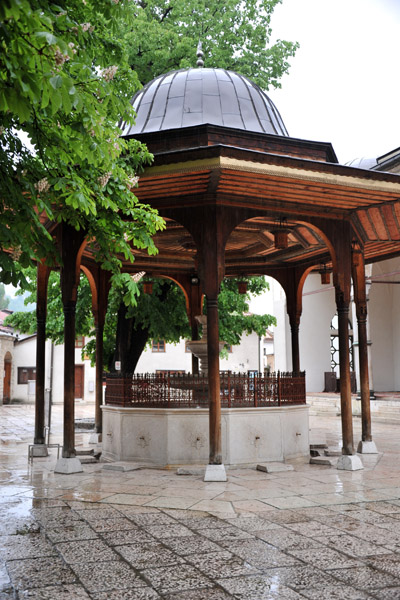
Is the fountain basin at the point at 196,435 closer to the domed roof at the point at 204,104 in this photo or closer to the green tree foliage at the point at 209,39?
the domed roof at the point at 204,104

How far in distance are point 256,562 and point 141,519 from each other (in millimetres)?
1813

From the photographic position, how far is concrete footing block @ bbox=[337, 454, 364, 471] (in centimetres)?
895

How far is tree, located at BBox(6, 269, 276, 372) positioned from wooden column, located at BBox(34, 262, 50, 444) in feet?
10.2

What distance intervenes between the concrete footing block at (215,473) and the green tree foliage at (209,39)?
471 inches

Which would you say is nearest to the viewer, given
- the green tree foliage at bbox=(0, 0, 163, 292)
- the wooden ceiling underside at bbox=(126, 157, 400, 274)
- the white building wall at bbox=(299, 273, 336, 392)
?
the green tree foliage at bbox=(0, 0, 163, 292)

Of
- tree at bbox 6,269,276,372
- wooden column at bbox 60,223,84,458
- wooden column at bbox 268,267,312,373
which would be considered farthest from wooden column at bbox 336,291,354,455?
tree at bbox 6,269,276,372

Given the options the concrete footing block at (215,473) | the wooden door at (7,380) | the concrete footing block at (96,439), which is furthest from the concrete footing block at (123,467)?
the wooden door at (7,380)

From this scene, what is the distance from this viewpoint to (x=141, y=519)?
5973 mm

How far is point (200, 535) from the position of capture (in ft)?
Result: 17.5

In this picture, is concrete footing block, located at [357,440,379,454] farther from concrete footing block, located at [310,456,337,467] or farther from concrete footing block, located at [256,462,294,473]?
concrete footing block, located at [256,462,294,473]

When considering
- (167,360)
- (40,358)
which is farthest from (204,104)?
(167,360)

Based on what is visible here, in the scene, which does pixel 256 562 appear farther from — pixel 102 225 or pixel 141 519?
pixel 102 225

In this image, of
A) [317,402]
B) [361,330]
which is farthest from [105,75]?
[317,402]

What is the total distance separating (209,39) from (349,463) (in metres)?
14.3
